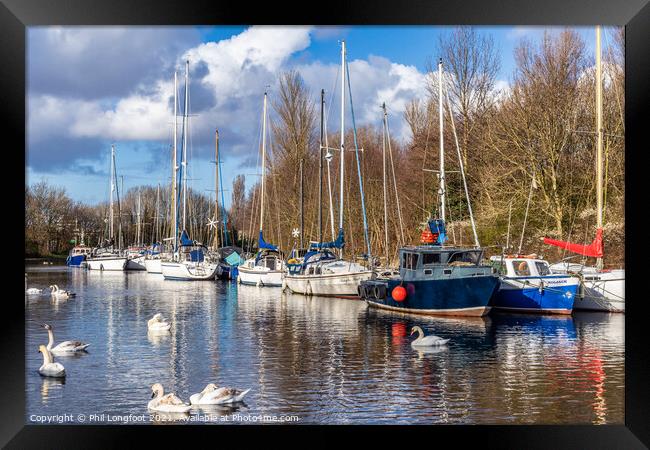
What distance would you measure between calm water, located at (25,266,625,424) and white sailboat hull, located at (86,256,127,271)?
21.9 m

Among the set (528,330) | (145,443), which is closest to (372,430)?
(145,443)

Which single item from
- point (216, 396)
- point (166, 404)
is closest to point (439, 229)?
point (216, 396)

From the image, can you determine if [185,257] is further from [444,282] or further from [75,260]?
[444,282]

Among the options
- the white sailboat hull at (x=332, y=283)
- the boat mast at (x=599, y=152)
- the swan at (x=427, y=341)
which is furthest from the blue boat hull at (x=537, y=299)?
the swan at (x=427, y=341)

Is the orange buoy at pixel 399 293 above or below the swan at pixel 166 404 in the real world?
above

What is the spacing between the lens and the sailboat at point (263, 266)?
2997 cm

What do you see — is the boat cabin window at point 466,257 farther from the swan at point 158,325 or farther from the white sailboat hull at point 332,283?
the swan at point 158,325

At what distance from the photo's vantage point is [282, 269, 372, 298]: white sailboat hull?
23875 millimetres

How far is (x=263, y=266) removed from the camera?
1214 inches
